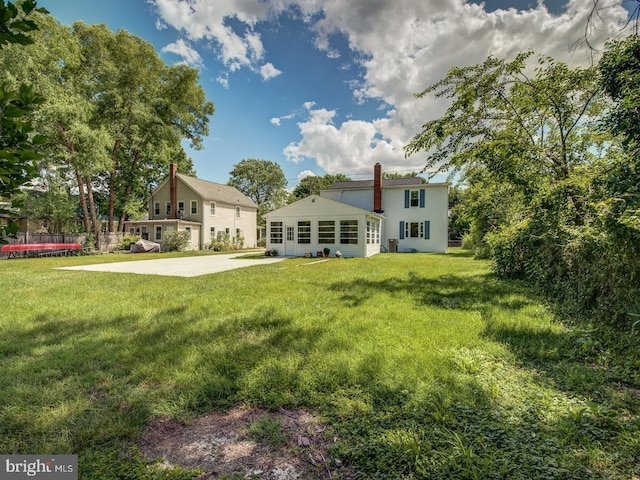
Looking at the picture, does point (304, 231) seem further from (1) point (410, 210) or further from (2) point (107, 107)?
(2) point (107, 107)

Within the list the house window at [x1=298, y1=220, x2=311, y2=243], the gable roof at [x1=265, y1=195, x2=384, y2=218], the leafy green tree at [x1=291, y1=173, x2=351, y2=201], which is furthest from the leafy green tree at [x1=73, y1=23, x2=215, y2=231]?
the leafy green tree at [x1=291, y1=173, x2=351, y2=201]

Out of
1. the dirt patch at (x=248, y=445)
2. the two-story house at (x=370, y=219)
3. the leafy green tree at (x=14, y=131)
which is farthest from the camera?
the two-story house at (x=370, y=219)

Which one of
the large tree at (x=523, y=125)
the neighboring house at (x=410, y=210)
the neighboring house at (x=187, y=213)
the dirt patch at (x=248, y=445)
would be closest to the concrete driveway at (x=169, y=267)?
the dirt patch at (x=248, y=445)

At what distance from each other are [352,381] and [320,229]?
15.4 meters

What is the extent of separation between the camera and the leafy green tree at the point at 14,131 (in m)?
1.36

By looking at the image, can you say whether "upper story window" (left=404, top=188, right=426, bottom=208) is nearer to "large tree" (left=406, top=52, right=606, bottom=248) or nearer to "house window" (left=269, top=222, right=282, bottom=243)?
"house window" (left=269, top=222, right=282, bottom=243)

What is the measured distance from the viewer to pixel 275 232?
19000 mm

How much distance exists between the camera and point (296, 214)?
1822 centimetres

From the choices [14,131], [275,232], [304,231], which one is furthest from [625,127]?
[275,232]

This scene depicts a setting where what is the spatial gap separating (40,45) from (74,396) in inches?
935

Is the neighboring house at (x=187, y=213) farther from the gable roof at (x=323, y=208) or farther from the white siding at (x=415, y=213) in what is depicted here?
the white siding at (x=415, y=213)

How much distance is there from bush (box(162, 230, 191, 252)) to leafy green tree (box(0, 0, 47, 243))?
2316 centimetres

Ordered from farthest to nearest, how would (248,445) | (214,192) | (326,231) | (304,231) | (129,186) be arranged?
(214,192)
(129,186)
(304,231)
(326,231)
(248,445)

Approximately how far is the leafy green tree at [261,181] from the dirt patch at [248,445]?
44773 millimetres
